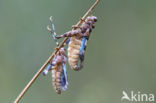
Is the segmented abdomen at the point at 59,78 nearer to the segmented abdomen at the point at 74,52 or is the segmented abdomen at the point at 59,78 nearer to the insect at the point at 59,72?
the insect at the point at 59,72

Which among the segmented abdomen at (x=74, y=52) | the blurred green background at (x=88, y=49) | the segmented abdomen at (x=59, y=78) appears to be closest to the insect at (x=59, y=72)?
the segmented abdomen at (x=59, y=78)

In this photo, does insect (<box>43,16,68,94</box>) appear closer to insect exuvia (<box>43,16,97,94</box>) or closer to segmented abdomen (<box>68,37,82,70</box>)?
insect exuvia (<box>43,16,97,94</box>)

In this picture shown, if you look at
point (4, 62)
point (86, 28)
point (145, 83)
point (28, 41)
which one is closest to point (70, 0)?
point (28, 41)

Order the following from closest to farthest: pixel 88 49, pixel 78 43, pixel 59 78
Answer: pixel 59 78 → pixel 78 43 → pixel 88 49

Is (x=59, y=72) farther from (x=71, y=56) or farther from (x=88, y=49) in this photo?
(x=88, y=49)

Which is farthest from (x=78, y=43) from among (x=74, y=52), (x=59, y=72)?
(x=59, y=72)

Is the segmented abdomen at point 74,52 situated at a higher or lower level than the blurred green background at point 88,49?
higher

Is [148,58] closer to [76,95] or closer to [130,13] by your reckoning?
[130,13]
